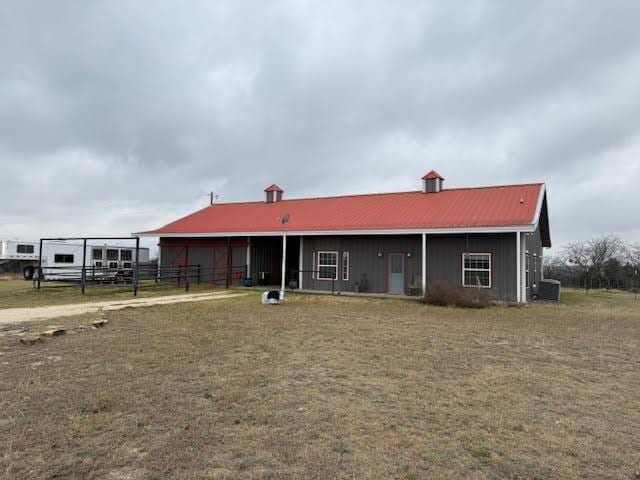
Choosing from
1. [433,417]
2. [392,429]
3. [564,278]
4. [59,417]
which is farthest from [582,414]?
[564,278]

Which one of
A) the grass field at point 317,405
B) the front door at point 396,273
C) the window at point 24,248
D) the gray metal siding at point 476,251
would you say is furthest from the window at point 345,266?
the window at point 24,248

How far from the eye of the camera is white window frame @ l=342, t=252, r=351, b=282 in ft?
63.5

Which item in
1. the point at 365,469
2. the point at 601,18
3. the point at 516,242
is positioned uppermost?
the point at 601,18

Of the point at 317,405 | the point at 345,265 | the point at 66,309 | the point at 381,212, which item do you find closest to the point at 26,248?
the point at 66,309

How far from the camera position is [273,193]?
83.0 ft

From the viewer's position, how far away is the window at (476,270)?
54.0 ft

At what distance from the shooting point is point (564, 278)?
98.9 ft

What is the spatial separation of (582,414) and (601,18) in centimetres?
1131

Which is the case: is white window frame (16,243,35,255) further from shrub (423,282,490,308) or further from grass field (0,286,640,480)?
shrub (423,282,490,308)

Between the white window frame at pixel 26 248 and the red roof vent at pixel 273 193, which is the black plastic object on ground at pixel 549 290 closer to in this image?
the red roof vent at pixel 273 193

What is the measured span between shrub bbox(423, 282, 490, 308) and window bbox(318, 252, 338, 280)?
18.1 feet

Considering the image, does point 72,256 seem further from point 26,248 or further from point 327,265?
point 327,265

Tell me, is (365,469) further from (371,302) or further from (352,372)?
(371,302)

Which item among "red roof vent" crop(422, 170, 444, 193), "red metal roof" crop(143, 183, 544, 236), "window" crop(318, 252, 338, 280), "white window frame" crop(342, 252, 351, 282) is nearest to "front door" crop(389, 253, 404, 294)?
"red metal roof" crop(143, 183, 544, 236)
